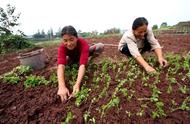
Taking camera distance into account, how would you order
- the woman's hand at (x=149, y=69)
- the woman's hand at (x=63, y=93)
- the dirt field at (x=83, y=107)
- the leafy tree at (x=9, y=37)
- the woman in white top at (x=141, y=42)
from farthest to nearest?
the leafy tree at (x=9, y=37), the woman in white top at (x=141, y=42), the woman's hand at (x=149, y=69), the woman's hand at (x=63, y=93), the dirt field at (x=83, y=107)

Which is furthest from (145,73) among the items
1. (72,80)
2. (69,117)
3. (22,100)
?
(22,100)

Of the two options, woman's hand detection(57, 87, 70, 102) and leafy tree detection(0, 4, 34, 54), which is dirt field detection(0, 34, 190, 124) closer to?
woman's hand detection(57, 87, 70, 102)

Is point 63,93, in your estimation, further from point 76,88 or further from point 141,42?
point 141,42

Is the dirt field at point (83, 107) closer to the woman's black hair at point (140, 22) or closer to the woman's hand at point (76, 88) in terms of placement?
the woman's hand at point (76, 88)

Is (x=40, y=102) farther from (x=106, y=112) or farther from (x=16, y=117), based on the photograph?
(x=106, y=112)

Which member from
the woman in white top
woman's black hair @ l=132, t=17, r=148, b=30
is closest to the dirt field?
the woman in white top

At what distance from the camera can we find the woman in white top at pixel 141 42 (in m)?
4.11

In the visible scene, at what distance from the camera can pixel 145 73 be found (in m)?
3.94

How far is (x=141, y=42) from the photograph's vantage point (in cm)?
470

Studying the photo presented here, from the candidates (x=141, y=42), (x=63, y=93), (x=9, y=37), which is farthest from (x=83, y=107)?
(x=9, y=37)

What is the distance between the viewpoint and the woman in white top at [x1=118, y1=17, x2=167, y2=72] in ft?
13.5

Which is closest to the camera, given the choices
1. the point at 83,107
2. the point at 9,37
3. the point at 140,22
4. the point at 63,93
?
the point at 83,107

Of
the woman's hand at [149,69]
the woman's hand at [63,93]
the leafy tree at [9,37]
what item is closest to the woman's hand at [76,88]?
the woman's hand at [63,93]

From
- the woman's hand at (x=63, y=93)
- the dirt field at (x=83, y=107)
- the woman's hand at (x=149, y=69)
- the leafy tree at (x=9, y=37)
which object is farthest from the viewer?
the leafy tree at (x=9, y=37)
